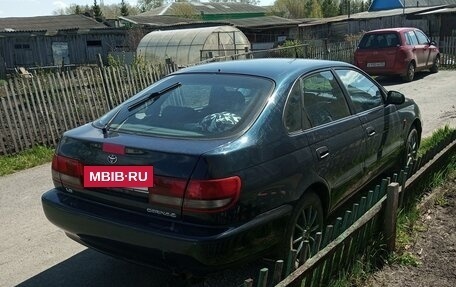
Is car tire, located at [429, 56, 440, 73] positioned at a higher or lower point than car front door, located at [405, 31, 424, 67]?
lower

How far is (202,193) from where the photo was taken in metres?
2.78

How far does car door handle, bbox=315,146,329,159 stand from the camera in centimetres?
358

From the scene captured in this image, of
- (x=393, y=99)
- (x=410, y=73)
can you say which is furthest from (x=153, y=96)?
(x=410, y=73)

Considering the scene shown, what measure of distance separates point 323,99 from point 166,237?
1917mm

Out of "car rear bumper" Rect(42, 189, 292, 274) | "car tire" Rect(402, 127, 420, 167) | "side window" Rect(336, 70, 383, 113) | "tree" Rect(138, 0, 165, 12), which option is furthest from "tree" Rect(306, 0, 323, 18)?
"car rear bumper" Rect(42, 189, 292, 274)

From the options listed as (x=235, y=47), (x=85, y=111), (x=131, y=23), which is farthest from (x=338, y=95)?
(x=131, y=23)

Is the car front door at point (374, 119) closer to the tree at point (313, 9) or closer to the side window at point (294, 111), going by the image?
the side window at point (294, 111)

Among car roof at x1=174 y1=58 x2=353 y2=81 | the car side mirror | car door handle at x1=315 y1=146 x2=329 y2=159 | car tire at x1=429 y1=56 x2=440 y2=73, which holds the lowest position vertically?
car tire at x1=429 y1=56 x2=440 y2=73

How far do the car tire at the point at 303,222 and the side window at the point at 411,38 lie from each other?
13828 millimetres

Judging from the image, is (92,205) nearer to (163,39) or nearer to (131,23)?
(163,39)

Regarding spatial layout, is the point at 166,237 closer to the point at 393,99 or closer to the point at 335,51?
the point at 393,99

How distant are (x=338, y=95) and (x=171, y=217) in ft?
6.88

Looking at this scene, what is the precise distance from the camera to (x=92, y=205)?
10.7 feet

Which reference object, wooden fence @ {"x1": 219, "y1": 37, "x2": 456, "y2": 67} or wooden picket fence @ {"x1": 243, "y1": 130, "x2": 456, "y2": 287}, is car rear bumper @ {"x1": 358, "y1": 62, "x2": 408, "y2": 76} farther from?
wooden picket fence @ {"x1": 243, "y1": 130, "x2": 456, "y2": 287}
